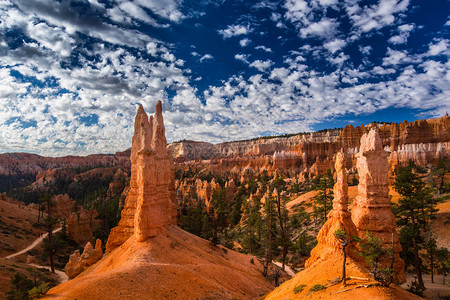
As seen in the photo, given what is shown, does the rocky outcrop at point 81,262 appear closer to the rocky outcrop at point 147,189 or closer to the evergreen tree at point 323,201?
the rocky outcrop at point 147,189

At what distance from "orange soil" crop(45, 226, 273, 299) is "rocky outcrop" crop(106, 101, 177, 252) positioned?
1628mm

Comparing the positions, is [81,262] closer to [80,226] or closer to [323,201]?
[80,226]


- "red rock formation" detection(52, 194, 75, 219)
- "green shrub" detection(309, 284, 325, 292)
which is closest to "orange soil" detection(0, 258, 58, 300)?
"green shrub" detection(309, 284, 325, 292)

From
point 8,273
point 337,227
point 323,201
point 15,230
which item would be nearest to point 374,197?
point 337,227

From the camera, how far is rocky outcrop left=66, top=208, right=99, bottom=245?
4284 centimetres

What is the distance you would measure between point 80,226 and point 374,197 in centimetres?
4759

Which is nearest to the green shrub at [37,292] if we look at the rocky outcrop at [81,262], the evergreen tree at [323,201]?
the rocky outcrop at [81,262]

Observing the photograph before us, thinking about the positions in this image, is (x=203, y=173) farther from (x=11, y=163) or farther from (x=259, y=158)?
(x=11, y=163)

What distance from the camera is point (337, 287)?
10164 mm

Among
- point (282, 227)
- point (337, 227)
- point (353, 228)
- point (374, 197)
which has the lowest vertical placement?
point (282, 227)

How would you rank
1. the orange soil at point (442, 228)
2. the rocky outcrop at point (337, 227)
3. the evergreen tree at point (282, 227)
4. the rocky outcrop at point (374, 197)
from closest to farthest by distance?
the rocky outcrop at point (337, 227) < the rocky outcrop at point (374, 197) < the orange soil at point (442, 228) < the evergreen tree at point (282, 227)

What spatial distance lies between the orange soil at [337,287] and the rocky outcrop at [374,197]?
394 cm

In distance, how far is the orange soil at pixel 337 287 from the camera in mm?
9031

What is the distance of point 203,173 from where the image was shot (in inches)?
4392
